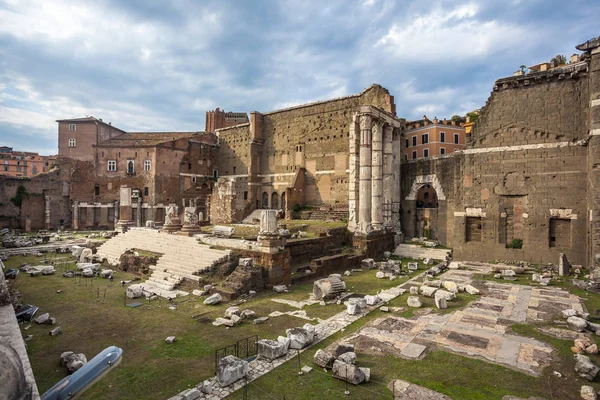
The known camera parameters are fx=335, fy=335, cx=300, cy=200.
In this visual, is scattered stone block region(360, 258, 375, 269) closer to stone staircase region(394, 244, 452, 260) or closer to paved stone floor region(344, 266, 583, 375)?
stone staircase region(394, 244, 452, 260)

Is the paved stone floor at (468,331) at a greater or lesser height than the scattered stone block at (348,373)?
lesser

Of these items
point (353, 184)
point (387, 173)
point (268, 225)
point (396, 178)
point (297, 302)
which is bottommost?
point (297, 302)

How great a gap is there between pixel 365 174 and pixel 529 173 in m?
8.68

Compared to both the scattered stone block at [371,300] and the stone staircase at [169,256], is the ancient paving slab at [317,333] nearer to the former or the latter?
the scattered stone block at [371,300]

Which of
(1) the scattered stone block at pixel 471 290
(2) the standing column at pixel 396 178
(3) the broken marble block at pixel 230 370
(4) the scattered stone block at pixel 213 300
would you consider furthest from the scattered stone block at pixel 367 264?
(3) the broken marble block at pixel 230 370

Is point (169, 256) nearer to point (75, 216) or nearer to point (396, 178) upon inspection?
point (396, 178)

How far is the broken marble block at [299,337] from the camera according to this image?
771 cm

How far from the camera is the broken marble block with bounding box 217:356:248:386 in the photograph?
6.18m

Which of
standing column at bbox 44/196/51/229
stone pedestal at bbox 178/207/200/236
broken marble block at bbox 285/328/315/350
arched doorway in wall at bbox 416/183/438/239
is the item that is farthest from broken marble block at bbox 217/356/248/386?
standing column at bbox 44/196/51/229

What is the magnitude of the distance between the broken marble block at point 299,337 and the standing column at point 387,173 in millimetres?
Answer: 15176

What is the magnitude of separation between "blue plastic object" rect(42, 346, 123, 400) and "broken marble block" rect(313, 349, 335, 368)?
428cm

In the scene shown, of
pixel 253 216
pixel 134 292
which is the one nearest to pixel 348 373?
pixel 134 292

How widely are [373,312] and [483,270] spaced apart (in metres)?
9.44

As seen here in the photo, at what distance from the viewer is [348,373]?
20.7 ft
